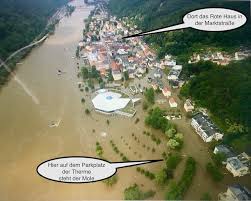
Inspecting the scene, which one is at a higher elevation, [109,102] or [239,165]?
[109,102]

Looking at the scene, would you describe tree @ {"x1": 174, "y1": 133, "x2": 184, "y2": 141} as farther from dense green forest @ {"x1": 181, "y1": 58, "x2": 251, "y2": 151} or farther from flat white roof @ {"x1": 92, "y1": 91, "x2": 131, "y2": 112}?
flat white roof @ {"x1": 92, "y1": 91, "x2": 131, "y2": 112}

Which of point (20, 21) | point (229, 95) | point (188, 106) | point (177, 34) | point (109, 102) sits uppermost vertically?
point (20, 21)

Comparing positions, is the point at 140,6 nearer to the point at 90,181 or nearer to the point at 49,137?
the point at 49,137

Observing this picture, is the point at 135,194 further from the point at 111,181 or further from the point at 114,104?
the point at 114,104

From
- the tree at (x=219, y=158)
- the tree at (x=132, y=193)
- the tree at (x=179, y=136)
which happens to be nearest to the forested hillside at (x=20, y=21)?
the tree at (x=179, y=136)

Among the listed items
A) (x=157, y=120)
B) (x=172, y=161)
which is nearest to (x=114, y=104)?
(x=157, y=120)

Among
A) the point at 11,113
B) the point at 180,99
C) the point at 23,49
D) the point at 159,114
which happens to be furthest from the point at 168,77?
the point at 23,49
